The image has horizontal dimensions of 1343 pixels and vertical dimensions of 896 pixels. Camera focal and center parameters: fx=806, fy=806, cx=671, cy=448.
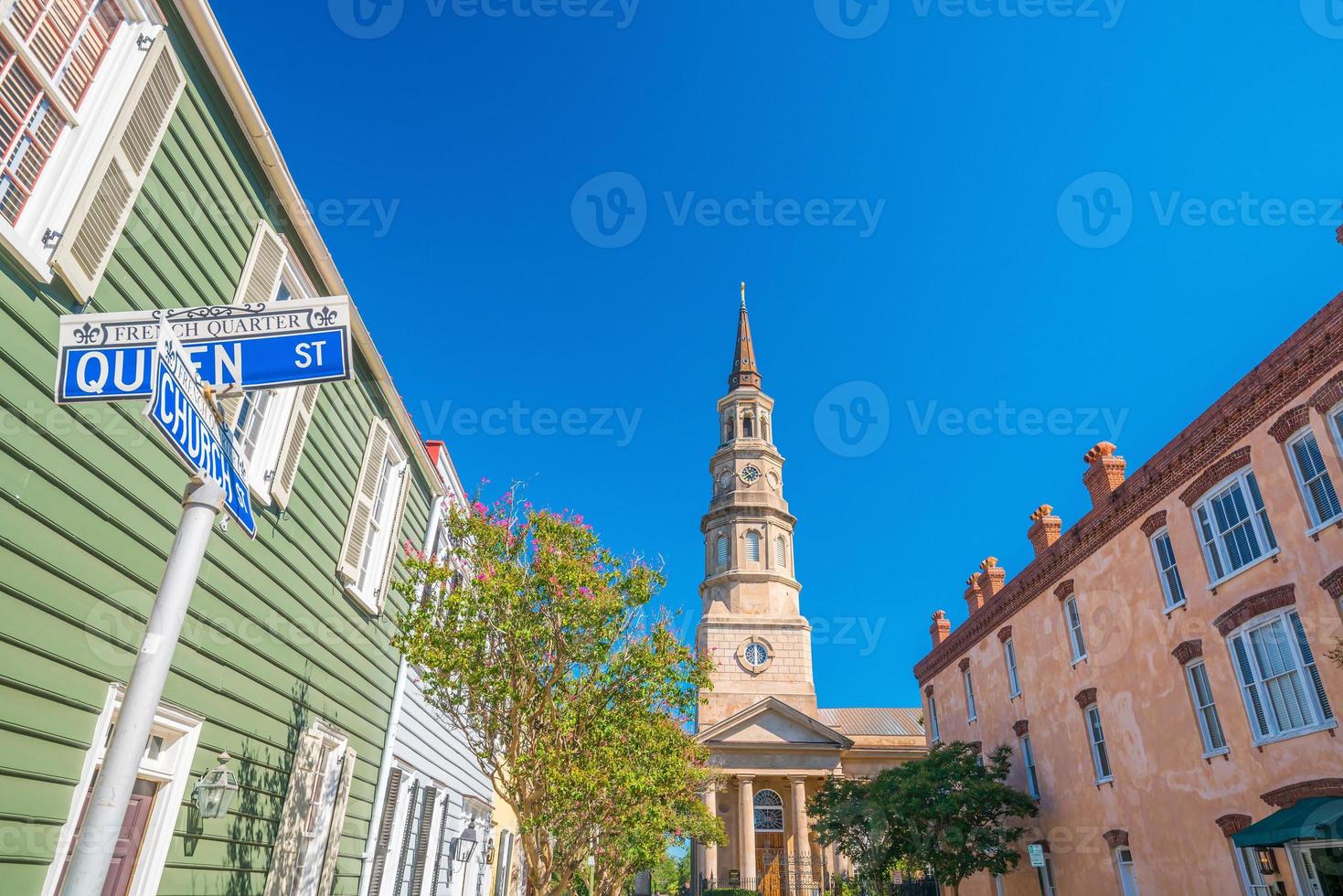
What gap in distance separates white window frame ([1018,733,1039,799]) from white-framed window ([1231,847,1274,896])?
27.8ft

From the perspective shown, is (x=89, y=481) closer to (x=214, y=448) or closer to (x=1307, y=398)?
(x=214, y=448)

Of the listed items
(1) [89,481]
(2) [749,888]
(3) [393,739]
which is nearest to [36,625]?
(1) [89,481]

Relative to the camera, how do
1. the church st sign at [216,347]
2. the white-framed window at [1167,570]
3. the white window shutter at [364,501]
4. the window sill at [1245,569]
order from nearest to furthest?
the church st sign at [216,347], the white window shutter at [364,501], the window sill at [1245,569], the white-framed window at [1167,570]

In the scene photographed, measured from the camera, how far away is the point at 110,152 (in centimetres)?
555

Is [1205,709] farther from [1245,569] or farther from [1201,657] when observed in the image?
[1245,569]

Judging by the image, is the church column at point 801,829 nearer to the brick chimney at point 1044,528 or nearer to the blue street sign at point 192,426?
the brick chimney at point 1044,528

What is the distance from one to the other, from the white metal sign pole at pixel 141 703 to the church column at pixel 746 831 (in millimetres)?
41737

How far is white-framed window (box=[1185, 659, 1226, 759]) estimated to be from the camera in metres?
15.8

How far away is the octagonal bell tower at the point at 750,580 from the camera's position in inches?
1854

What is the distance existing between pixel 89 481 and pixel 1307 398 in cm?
1690

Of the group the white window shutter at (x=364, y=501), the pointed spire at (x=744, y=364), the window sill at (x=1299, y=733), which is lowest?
the window sill at (x=1299, y=733)

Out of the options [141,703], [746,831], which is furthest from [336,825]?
[746,831]

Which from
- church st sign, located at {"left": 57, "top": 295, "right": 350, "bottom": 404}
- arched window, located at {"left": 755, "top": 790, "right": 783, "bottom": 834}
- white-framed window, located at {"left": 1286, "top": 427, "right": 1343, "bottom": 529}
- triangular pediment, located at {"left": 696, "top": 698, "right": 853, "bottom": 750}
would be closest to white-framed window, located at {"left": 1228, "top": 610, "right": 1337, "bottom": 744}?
white-framed window, located at {"left": 1286, "top": 427, "right": 1343, "bottom": 529}

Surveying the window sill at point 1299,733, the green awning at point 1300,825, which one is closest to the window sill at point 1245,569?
the window sill at point 1299,733
